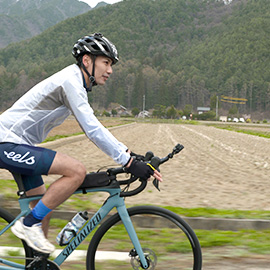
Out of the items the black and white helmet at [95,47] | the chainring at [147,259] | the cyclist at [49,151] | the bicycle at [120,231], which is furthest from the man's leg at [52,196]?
the black and white helmet at [95,47]

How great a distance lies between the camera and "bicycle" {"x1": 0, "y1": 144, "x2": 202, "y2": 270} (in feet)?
8.87

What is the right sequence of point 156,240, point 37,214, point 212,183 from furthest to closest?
point 212,183 < point 156,240 < point 37,214

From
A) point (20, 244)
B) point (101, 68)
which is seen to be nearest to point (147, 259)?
point (20, 244)

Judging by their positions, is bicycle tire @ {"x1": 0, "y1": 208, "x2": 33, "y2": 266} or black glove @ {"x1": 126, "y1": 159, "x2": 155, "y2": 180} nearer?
black glove @ {"x1": 126, "y1": 159, "x2": 155, "y2": 180}

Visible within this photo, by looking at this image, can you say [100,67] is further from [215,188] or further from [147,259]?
[215,188]

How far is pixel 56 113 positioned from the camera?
8.74 ft

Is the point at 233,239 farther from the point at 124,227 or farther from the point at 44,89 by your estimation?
the point at 44,89

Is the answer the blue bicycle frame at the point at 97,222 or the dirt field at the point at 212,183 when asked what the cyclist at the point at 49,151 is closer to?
the blue bicycle frame at the point at 97,222

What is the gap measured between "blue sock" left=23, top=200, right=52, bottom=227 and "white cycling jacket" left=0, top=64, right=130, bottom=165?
1.50 feet

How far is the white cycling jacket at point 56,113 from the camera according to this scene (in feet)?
8.34

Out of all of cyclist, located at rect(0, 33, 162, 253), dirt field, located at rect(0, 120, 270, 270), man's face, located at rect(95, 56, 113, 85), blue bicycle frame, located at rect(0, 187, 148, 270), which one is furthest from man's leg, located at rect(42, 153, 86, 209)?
dirt field, located at rect(0, 120, 270, 270)

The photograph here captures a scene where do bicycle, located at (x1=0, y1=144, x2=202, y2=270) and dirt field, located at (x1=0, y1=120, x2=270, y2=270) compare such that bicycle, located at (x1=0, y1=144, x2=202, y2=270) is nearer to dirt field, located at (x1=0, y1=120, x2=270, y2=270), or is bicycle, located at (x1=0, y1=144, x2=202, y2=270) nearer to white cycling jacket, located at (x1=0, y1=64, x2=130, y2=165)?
white cycling jacket, located at (x1=0, y1=64, x2=130, y2=165)

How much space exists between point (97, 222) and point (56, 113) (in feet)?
2.69

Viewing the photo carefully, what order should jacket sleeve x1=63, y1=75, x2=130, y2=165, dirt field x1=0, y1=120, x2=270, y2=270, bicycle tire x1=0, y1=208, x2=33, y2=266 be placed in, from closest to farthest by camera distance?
jacket sleeve x1=63, y1=75, x2=130, y2=165 → bicycle tire x1=0, y1=208, x2=33, y2=266 → dirt field x1=0, y1=120, x2=270, y2=270
